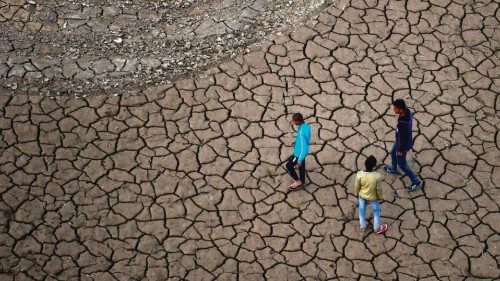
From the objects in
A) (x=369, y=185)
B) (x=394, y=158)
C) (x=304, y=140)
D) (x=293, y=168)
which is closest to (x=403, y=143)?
(x=394, y=158)

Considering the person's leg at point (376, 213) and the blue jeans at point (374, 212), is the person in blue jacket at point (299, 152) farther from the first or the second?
the person's leg at point (376, 213)

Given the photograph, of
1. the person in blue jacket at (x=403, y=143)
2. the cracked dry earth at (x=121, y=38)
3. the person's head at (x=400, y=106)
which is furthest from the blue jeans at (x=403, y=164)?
the cracked dry earth at (x=121, y=38)

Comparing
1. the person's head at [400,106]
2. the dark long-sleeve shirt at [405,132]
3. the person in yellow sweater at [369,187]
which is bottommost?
the person in yellow sweater at [369,187]

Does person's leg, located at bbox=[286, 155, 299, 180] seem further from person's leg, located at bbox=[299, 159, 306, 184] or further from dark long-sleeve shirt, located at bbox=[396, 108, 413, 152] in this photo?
dark long-sleeve shirt, located at bbox=[396, 108, 413, 152]

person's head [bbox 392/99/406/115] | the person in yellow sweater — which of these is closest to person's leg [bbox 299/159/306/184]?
the person in yellow sweater

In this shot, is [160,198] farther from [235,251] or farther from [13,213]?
[13,213]

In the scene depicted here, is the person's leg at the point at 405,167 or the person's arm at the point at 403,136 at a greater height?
the person's arm at the point at 403,136

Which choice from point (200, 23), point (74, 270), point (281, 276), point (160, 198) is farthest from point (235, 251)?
point (200, 23)
